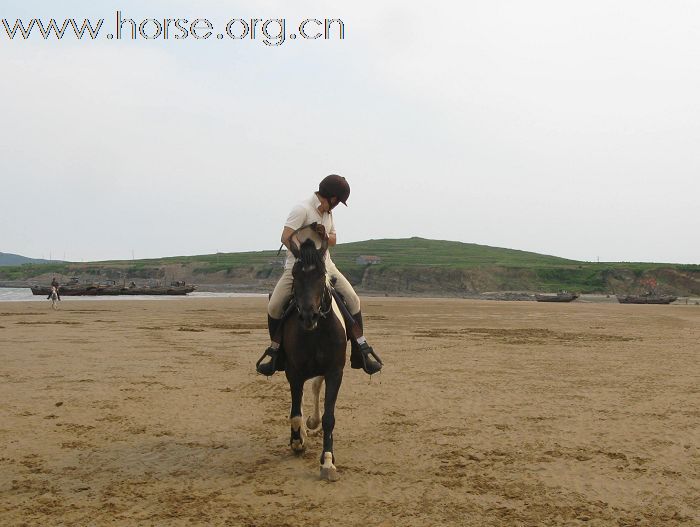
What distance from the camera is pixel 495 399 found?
33.2 feet

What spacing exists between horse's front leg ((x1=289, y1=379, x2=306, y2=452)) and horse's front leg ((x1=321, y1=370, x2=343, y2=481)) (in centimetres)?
44

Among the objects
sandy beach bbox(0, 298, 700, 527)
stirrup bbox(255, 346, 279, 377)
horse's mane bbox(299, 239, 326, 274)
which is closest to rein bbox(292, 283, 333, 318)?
horse's mane bbox(299, 239, 326, 274)

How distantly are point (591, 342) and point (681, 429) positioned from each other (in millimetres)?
12599

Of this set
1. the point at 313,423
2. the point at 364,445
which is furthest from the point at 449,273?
the point at 364,445

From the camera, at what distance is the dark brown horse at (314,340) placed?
609 cm

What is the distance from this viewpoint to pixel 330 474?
6121 millimetres

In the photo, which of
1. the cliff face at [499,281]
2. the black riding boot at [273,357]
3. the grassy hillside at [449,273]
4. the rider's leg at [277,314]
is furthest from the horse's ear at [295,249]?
the cliff face at [499,281]

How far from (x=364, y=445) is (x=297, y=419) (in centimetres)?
102

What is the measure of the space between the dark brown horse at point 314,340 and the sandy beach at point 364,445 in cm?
39

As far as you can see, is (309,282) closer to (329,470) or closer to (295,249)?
(295,249)

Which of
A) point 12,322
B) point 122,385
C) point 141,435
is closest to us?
point 141,435

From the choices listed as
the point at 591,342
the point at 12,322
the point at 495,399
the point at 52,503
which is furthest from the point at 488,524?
the point at 12,322

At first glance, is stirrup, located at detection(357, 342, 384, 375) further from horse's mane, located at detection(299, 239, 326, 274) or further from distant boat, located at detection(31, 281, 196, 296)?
distant boat, located at detection(31, 281, 196, 296)

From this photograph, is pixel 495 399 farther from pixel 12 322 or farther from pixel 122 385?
pixel 12 322
